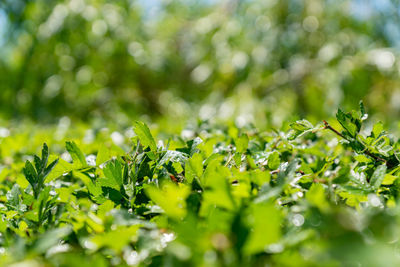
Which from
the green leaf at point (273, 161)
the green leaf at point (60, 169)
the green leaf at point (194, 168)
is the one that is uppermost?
the green leaf at point (60, 169)

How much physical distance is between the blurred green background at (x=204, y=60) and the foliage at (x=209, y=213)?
2943 millimetres

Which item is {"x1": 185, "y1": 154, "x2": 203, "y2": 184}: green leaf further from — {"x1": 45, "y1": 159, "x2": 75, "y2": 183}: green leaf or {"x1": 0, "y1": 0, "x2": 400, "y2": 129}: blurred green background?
{"x1": 0, "y1": 0, "x2": 400, "y2": 129}: blurred green background

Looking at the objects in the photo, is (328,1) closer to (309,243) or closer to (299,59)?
(299,59)

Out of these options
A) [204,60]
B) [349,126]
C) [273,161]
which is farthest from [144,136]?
[204,60]

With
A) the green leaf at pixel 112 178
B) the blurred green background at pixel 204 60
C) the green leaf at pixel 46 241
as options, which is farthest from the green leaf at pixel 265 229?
the blurred green background at pixel 204 60

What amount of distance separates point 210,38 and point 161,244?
4273 millimetres

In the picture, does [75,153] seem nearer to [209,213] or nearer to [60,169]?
[60,169]

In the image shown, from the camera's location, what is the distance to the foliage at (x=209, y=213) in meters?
0.38

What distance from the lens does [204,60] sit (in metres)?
4.65

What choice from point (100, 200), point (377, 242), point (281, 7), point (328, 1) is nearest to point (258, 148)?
point (100, 200)

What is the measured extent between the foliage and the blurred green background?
294cm

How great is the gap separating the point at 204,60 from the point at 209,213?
14.0 feet

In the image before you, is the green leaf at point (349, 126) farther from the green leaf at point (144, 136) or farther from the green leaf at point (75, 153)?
the green leaf at point (75, 153)

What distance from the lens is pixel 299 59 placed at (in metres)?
4.58
